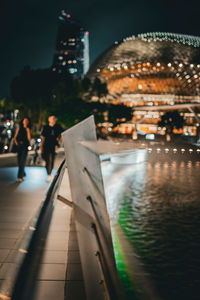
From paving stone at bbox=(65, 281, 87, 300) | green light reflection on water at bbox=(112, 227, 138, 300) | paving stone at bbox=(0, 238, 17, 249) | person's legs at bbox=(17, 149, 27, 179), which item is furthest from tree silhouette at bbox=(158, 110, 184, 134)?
paving stone at bbox=(65, 281, 87, 300)

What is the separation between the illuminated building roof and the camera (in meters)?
83.1

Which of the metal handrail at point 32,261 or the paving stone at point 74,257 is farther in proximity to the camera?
the paving stone at point 74,257

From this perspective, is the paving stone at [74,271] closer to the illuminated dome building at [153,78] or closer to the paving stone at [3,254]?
the paving stone at [3,254]

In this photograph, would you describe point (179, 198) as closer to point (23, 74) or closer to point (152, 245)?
point (152, 245)

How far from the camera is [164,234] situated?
18.0 ft

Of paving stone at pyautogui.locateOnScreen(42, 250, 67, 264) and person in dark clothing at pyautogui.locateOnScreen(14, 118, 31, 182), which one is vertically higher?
person in dark clothing at pyautogui.locateOnScreen(14, 118, 31, 182)

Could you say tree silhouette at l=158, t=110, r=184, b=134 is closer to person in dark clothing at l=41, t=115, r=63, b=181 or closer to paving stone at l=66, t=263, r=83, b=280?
person in dark clothing at l=41, t=115, r=63, b=181

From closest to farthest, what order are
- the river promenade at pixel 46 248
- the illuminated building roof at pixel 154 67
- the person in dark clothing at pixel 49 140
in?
the river promenade at pixel 46 248, the person in dark clothing at pixel 49 140, the illuminated building roof at pixel 154 67

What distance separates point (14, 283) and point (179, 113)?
74297mm

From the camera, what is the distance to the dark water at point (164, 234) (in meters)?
3.74

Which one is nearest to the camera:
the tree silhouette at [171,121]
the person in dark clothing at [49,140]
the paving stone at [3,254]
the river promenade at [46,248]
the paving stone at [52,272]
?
the river promenade at [46,248]

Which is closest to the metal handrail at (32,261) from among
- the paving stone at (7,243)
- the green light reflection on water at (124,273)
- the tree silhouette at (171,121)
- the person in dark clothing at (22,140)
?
the paving stone at (7,243)

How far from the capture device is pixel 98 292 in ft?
8.90

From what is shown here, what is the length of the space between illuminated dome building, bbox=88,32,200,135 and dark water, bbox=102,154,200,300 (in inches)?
2772
